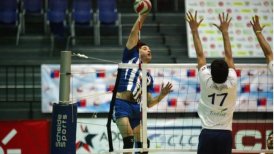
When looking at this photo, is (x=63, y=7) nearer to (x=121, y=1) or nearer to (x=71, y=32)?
(x=71, y=32)

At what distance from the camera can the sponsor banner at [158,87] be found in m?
11.9

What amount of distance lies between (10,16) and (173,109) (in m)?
4.89

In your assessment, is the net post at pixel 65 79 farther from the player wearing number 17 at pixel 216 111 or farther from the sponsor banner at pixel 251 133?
the sponsor banner at pixel 251 133

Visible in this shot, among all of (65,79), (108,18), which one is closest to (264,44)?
(65,79)

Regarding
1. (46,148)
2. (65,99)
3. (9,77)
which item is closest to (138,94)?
(65,99)

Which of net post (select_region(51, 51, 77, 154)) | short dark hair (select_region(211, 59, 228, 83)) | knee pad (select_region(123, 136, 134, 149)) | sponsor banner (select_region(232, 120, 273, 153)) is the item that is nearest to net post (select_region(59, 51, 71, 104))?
net post (select_region(51, 51, 77, 154))

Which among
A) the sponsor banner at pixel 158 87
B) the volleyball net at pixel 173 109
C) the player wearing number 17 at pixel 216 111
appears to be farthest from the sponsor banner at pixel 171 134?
the player wearing number 17 at pixel 216 111

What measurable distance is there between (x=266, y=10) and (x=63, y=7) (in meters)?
4.79

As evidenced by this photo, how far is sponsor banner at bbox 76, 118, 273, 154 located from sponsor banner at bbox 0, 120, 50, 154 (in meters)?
0.77

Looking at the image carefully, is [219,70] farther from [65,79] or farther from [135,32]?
[65,79]

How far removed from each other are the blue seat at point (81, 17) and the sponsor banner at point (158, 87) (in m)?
2.51

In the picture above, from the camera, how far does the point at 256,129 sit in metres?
11.6

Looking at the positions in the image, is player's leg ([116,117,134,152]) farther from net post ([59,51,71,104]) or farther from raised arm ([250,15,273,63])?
raised arm ([250,15,273,63])

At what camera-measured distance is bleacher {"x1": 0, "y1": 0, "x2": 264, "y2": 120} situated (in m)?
12.4
